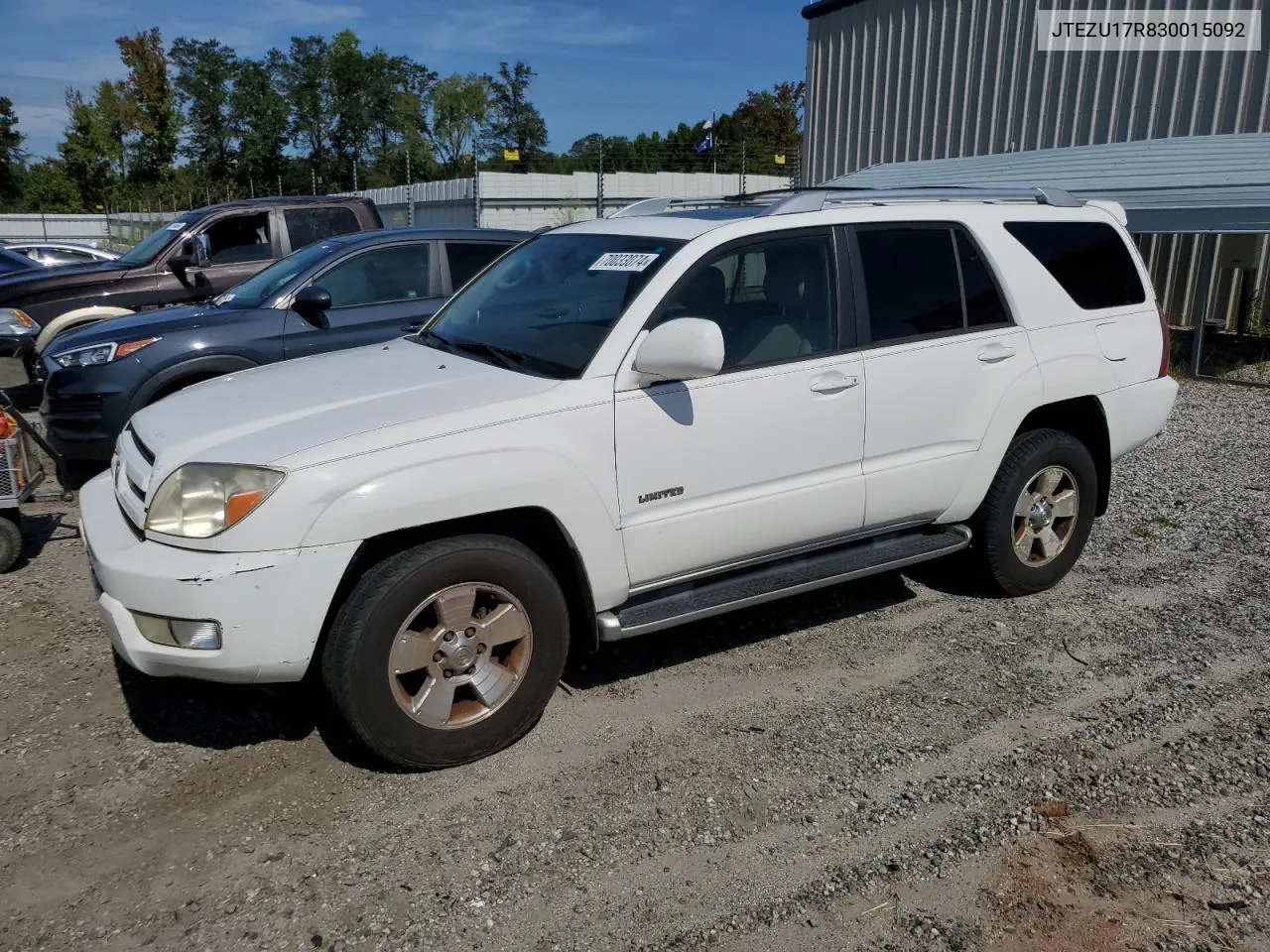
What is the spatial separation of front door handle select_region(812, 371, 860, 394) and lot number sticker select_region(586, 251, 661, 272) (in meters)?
0.79

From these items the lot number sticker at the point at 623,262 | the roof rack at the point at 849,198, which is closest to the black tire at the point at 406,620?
the lot number sticker at the point at 623,262

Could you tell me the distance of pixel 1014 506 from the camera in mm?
4727

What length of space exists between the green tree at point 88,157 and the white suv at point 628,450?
60.7 metres

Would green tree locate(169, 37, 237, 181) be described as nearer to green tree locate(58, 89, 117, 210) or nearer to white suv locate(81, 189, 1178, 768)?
green tree locate(58, 89, 117, 210)

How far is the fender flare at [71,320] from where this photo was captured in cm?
822

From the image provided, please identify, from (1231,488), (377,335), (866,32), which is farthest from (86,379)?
(866,32)

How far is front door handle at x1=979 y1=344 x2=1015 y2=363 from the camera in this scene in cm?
446

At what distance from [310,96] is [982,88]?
61.2 m

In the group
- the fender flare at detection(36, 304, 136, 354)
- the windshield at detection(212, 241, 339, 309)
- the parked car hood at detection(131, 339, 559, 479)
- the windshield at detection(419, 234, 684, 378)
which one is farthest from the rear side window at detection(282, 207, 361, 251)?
the parked car hood at detection(131, 339, 559, 479)

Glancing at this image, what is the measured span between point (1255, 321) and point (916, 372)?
10940 mm

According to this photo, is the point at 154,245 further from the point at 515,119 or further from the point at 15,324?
the point at 515,119

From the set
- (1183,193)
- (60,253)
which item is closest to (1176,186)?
(1183,193)

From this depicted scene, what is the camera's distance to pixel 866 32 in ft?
58.5

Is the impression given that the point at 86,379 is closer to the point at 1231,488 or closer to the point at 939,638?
the point at 939,638
